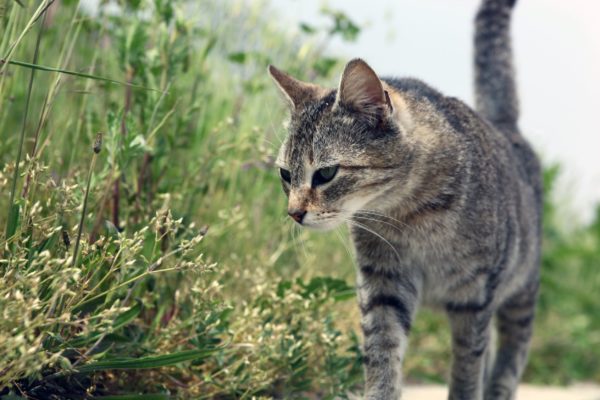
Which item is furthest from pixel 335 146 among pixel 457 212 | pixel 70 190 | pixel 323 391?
pixel 323 391

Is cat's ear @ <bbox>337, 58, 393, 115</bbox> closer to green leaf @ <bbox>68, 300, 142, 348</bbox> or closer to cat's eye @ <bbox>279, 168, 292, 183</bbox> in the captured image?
cat's eye @ <bbox>279, 168, 292, 183</bbox>

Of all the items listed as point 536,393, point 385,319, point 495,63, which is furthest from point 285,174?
point 536,393

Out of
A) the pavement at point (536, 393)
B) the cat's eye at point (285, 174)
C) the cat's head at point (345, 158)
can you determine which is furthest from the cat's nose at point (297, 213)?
the pavement at point (536, 393)

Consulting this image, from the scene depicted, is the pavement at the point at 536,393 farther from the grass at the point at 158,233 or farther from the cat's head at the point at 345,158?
the cat's head at the point at 345,158

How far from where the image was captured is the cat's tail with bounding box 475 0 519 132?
427 centimetres

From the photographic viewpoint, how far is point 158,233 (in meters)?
2.78

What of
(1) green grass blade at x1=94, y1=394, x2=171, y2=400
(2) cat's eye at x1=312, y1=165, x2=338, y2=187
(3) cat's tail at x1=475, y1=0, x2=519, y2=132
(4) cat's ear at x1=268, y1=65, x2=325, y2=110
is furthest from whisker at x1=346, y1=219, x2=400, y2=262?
(3) cat's tail at x1=475, y1=0, x2=519, y2=132

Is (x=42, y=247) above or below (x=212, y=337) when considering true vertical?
above

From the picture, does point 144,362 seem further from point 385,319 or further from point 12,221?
point 385,319

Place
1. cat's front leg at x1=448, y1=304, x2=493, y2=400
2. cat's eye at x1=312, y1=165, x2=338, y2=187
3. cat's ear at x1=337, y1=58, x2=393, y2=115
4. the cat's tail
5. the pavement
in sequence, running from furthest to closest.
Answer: the cat's tail, the pavement, cat's front leg at x1=448, y1=304, x2=493, y2=400, cat's eye at x1=312, y1=165, x2=338, y2=187, cat's ear at x1=337, y1=58, x2=393, y2=115

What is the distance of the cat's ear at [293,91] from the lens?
3033mm

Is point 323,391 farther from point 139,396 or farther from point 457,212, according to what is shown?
point 139,396

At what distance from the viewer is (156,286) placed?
300 centimetres

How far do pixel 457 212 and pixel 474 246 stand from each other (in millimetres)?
159
